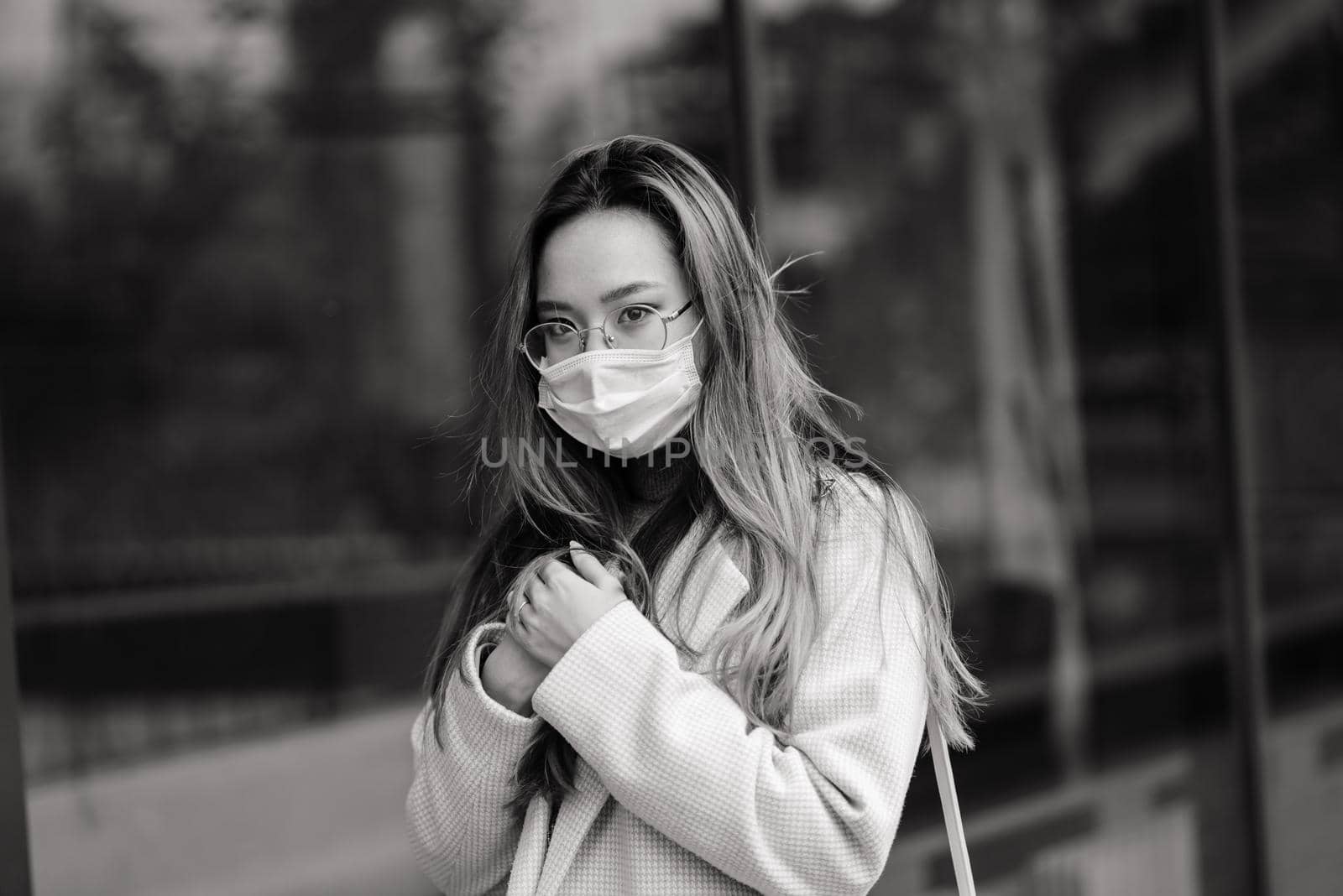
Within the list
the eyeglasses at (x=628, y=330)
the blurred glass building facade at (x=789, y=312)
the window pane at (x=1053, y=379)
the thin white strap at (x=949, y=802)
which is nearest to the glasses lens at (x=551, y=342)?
the eyeglasses at (x=628, y=330)

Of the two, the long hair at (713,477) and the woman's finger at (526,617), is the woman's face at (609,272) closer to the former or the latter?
the long hair at (713,477)

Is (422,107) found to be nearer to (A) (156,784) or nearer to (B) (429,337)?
(B) (429,337)

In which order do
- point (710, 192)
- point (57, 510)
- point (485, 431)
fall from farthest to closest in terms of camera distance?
point (57, 510), point (485, 431), point (710, 192)

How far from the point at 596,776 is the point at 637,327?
1.73 ft

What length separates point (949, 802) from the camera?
5.15 ft

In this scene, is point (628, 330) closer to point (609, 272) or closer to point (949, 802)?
point (609, 272)

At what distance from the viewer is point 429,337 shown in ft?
10.9

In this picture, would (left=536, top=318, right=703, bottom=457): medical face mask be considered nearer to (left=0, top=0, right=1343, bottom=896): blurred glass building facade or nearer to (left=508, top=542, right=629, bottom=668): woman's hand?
(left=508, top=542, right=629, bottom=668): woman's hand

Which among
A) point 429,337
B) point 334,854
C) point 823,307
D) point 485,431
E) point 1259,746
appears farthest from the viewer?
point 1259,746

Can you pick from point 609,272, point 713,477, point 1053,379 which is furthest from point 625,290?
point 1053,379

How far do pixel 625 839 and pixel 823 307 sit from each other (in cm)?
246

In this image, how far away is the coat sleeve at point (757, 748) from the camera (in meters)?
1.29

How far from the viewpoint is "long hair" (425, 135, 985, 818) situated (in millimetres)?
1420

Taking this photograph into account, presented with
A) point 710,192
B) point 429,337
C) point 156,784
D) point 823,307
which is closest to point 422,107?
point 429,337
